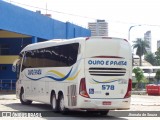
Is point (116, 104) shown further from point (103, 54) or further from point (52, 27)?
point (52, 27)

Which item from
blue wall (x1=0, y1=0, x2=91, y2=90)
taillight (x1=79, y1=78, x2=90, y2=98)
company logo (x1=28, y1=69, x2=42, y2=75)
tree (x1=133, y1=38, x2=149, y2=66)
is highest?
tree (x1=133, y1=38, x2=149, y2=66)

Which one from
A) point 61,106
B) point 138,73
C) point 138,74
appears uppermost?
point 138,73

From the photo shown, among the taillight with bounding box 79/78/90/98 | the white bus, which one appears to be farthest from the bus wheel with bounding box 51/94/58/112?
the taillight with bounding box 79/78/90/98

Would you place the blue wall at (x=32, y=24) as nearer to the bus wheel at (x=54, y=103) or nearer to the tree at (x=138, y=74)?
the bus wheel at (x=54, y=103)

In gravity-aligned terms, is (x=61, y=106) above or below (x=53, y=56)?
below

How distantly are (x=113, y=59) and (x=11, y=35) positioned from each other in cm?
2745

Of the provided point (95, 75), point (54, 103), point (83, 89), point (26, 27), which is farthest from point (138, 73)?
point (83, 89)

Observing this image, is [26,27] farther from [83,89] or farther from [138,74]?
[138,74]

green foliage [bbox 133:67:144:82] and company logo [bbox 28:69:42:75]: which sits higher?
company logo [bbox 28:69:42:75]

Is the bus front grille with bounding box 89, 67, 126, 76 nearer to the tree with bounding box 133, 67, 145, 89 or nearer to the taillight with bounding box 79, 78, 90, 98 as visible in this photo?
the taillight with bounding box 79, 78, 90, 98

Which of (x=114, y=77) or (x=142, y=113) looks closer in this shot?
(x=114, y=77)

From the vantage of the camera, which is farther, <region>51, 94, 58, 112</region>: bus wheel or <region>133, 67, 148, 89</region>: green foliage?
<region>133, 67, 148, 89</region>: green foliage

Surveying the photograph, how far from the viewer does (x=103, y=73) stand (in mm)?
17406

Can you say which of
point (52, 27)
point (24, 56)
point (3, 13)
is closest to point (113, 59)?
point (24, 56)
